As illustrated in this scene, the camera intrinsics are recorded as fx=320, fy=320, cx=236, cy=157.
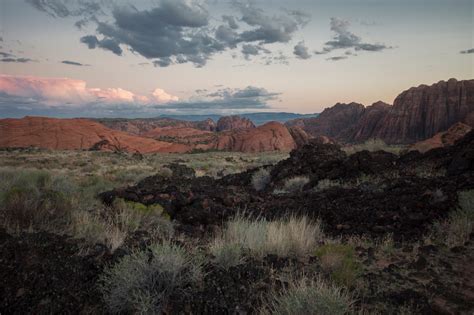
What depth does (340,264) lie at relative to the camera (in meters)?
4.36

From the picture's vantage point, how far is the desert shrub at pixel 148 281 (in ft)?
11.4

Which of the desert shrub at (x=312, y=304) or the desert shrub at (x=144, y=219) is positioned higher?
the desert shrub at (x=312, y=304)

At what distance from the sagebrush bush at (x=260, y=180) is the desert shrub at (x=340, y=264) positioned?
10724 mm

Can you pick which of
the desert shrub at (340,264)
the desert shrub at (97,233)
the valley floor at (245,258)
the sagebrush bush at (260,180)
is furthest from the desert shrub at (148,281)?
the sagebrush bush at (260,180)

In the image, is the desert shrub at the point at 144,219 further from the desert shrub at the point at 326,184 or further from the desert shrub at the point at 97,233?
the desert shrub at the point at 326,184

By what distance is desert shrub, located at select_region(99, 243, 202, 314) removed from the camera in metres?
3.47

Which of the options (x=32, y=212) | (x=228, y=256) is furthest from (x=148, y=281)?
(x=32, y=212)

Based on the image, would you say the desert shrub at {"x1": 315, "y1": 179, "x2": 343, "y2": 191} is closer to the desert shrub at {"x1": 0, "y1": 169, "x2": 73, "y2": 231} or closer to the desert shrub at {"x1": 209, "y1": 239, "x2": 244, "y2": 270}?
the desert shrub at {"x1": 209, "y1": 239, "x2": 244, "y2": 270}

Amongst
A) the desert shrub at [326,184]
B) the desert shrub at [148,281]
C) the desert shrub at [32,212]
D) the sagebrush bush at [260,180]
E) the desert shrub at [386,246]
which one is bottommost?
the sagebrush bush at [260,180]

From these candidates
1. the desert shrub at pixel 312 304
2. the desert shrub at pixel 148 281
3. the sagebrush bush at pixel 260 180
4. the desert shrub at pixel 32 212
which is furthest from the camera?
the sagebrush bush at pixel 260 180

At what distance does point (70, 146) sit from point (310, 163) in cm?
5063

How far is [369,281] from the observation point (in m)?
4.10

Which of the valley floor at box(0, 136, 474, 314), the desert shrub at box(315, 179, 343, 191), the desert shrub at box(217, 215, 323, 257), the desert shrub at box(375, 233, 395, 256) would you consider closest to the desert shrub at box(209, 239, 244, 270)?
the valley floor at box(0, 136, 474, 314)

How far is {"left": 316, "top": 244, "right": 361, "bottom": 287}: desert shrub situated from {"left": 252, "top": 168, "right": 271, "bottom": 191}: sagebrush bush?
10.7m
